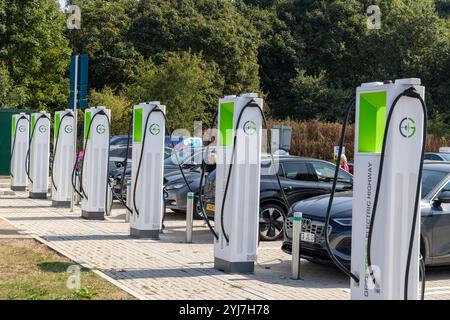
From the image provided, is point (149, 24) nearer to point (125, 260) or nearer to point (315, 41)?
point (315, 41)

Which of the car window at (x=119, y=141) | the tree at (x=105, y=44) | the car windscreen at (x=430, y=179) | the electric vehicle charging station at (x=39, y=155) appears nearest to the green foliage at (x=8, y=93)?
the tree at (x=105, y=44)

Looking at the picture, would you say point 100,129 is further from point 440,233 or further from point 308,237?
point 440,233

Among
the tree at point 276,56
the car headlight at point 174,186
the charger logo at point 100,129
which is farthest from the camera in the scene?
the tree at point 276,56

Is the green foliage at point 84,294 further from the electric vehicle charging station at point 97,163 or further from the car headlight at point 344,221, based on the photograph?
the electric vehicle charging station at point 97,163

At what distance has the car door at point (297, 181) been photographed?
1316 cm

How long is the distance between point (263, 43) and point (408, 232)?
4785 cm

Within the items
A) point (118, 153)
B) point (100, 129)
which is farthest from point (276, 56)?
point (100, 129)

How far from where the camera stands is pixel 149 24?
1864 inches

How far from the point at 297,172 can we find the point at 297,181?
21 cm

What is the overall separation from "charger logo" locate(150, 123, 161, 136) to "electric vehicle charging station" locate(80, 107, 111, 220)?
114 inches

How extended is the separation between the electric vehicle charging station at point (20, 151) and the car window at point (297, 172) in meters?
10.4

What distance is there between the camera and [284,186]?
13.1 meters

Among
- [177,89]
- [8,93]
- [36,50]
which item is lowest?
[8,93]
